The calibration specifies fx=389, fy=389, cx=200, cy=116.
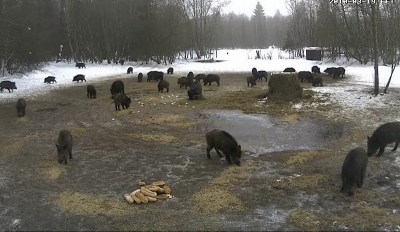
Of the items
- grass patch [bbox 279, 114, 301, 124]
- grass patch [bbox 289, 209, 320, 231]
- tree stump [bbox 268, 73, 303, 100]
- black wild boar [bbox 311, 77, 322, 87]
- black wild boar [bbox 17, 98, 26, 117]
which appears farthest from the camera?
black wild boar [bbox 311, 77, 322, 87]

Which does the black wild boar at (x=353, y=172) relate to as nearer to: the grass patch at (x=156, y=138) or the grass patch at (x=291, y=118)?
the grass patch at (x=156, y=138)

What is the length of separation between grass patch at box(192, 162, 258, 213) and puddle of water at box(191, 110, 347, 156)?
1639 mm

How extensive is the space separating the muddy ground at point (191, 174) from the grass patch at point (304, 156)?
3 centimetres

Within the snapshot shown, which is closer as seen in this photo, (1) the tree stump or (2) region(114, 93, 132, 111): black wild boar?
(2) region(114, 93, 132, 111): black wild boar

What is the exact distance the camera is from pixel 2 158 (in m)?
10.9

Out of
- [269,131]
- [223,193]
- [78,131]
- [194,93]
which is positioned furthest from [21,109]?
[223,193]

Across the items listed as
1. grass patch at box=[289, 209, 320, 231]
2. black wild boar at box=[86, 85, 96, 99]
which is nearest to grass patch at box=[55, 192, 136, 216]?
grass patch at box=[289, 209, 320, 231]

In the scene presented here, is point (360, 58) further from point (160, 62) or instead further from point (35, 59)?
point (35, 59)

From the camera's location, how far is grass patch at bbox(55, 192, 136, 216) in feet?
23.8

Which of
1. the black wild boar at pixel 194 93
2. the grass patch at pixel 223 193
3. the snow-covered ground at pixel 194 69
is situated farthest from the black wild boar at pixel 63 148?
the snow-covered ground at pixel 194 69

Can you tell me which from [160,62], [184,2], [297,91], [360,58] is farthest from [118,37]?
[297,91]

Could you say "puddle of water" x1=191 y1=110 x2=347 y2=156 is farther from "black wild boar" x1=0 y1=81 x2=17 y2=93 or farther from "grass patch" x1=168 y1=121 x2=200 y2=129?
"black wild boar" x1=0 y1=81 x2=17 y2=93

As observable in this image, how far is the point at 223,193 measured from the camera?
314 inches

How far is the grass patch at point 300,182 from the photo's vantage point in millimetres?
8234
